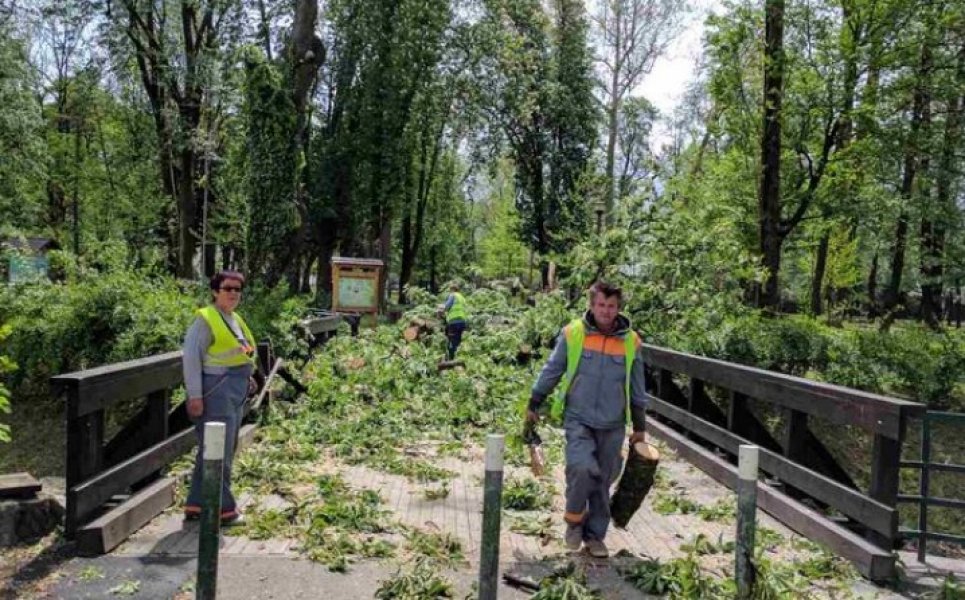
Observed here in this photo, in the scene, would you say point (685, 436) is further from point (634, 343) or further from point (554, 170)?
point (554, 170)

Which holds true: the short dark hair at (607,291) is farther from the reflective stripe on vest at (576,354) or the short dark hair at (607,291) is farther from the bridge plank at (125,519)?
the bridge plank at (125,519)

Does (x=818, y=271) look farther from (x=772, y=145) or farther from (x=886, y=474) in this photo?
(x=886, y=474)

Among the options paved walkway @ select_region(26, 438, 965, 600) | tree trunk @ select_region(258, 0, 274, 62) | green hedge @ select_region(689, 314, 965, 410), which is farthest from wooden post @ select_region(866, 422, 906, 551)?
tree trunk @ select_region(258, 0, 274, 62)

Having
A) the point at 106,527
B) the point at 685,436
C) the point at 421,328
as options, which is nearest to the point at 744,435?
the point at 685,436

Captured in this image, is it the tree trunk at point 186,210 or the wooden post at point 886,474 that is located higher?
the tree trunk at point 186,210

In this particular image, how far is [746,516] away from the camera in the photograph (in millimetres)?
4277

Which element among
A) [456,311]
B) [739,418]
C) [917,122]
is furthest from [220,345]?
[917,122]

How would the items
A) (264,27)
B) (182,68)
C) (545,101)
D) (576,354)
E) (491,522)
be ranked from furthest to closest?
(545,101), (264,27), (182,68), (576,354), (491,522)

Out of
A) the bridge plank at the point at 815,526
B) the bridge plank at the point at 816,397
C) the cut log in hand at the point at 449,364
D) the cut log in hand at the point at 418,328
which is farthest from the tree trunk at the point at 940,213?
the bridge plank at the point at 815,526

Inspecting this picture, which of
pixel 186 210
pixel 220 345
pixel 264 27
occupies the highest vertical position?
pixel 264 27

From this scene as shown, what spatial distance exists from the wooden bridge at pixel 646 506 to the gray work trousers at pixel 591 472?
13.0 inches

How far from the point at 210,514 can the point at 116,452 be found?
8.91ft

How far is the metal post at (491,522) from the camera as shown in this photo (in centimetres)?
400

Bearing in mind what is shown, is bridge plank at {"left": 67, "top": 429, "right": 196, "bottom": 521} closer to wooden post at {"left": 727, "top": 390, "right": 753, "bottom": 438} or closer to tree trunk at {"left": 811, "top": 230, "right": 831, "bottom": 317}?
wooden post at {"left": 727, "top": 390, "right": 753, "bottom": 438}
